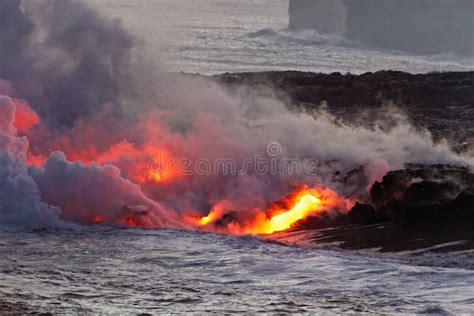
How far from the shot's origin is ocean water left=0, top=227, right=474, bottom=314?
13594 millimetres

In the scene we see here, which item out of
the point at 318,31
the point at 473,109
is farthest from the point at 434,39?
the point at 473,109

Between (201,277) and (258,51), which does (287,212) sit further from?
(258,51)

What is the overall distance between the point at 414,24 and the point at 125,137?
5588cm

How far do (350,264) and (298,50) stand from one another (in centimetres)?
5910

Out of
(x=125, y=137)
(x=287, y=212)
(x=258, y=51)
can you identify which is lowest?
(x=287, y=212)

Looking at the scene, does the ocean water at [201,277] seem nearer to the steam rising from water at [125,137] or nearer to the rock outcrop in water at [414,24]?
the steam rising from water at [125,137]

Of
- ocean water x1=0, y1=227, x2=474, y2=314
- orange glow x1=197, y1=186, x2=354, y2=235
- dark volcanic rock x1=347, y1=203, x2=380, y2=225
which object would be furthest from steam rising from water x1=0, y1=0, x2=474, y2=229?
ocean water x1=0, y1=227, x2=474, y2=314

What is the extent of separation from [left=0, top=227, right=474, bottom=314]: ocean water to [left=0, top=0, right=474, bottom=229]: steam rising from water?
1560 millimetres

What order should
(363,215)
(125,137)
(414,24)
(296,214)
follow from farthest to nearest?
(414,24) < (125,137) < (296,214) < (363,215)

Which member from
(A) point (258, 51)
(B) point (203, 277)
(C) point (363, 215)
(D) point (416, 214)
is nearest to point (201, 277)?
(B) point (203, 277)

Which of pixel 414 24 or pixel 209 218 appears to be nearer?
pixel 209 218

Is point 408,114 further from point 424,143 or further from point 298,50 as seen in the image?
point 298,50

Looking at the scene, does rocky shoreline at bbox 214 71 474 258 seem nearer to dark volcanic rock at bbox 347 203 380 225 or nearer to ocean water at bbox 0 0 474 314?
dark volcanic rock at bbox 347 203 380 225

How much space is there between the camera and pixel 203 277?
593 inches
